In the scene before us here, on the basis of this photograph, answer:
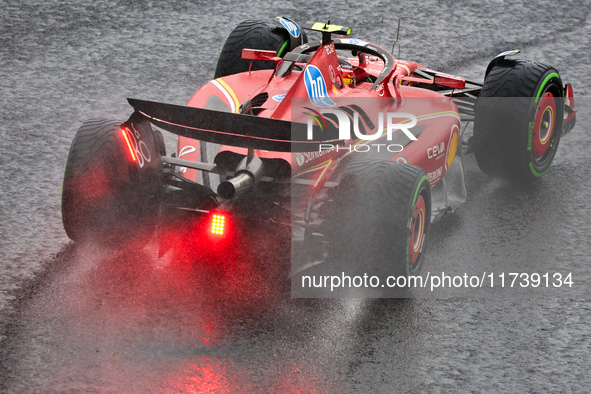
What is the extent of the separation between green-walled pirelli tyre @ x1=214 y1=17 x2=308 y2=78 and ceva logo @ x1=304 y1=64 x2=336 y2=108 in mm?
1669

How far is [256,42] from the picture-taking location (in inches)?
317

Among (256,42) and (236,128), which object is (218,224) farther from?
(256,42)

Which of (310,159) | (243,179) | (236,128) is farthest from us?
(310,159)

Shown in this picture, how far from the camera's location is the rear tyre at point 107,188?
5.59 m

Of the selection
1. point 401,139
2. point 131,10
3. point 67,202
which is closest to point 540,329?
point 401,139

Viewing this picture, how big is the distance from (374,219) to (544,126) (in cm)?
287

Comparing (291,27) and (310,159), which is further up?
(291,27)

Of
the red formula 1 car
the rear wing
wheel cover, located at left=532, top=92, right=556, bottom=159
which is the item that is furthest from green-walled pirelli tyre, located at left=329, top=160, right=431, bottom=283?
wheel cover, located at left=532, top=92, right=556, bottom=159

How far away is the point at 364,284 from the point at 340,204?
0.51m

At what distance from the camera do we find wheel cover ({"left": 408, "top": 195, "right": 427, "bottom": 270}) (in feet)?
18.1

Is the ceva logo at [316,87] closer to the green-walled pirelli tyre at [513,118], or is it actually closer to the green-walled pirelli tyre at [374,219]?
the green-walled pirelli tyre at [374,219]

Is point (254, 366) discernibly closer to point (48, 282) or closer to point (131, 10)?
point (48, 282)

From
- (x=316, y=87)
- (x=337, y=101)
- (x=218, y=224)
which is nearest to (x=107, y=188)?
(x=218, y=224)

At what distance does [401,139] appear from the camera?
6.29m
